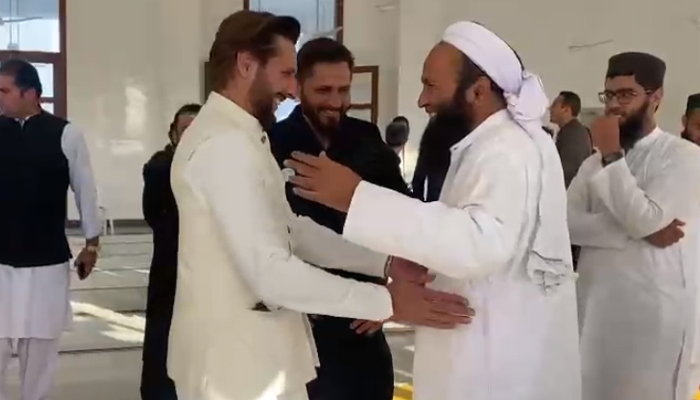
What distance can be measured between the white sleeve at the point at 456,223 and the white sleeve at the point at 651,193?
39.0 inches

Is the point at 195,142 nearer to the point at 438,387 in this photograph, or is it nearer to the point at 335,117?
the point at 438,387

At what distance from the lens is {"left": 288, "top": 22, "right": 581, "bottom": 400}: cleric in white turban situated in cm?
201

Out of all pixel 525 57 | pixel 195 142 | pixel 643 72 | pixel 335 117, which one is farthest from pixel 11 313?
pixel 525 57

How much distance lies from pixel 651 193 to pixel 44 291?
2668mm

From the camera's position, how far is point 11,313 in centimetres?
421

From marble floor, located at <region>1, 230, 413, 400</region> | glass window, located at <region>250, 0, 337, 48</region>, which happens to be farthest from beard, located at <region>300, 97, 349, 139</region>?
glass window, located at <region>250, 0, 337, 48</region>

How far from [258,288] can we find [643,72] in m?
1.73

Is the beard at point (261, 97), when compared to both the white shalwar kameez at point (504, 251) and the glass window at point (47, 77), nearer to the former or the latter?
the white shalwar kameez at point (504, 251)

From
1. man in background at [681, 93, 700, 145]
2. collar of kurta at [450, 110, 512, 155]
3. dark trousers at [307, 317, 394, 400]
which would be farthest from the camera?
man in background at [681, 93, 700, 145]

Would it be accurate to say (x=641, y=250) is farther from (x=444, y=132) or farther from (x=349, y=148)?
(x=444, y=132)

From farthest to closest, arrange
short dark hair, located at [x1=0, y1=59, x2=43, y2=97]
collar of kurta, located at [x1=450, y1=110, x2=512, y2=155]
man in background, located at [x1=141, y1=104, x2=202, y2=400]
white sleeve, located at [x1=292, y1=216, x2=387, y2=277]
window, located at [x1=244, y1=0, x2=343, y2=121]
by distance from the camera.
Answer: window, located at [x1=244, y1=0, x2=343, y2=121], short dark hair, located at [x1=0, y1=59, x2=43, y2=97], man in background, located at [x1=141, y1=104, x2=202, y2=400], white sleeve, located at [x1=292, y1=216, x2=387, y2=277], collar of kurta, located at [x1=450, y1=110, x2=512, y2=155]

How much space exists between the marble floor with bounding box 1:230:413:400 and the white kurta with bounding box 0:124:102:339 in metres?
0.81

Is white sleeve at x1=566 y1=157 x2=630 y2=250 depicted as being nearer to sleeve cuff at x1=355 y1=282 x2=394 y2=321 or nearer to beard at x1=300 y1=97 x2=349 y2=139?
beard at x1=300 y1=97 x2=349 y2=139

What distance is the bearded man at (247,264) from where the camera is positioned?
6.43 feet
